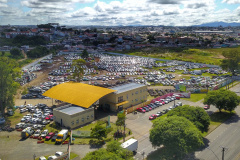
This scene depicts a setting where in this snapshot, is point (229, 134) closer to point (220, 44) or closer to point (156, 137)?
point (156, 137)

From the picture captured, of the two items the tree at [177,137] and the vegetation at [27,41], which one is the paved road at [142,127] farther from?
the vegetation at [27,41]

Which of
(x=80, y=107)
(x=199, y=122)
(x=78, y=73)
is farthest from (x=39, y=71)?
(x=199, y=122)

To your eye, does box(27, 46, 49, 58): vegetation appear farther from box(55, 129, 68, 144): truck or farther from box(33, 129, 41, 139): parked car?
box(55, 129, 68, 144): truck

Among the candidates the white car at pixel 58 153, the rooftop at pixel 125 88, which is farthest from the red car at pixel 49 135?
the rooftop at pixel 125 88

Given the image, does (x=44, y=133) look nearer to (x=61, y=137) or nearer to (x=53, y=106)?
(x=61, y=137)

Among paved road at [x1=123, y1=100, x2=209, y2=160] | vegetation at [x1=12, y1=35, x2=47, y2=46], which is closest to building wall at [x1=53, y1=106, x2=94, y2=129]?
paved road at [x1=123, y1=100, x2=209, y2=160]

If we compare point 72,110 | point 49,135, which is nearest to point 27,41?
point 72,110
